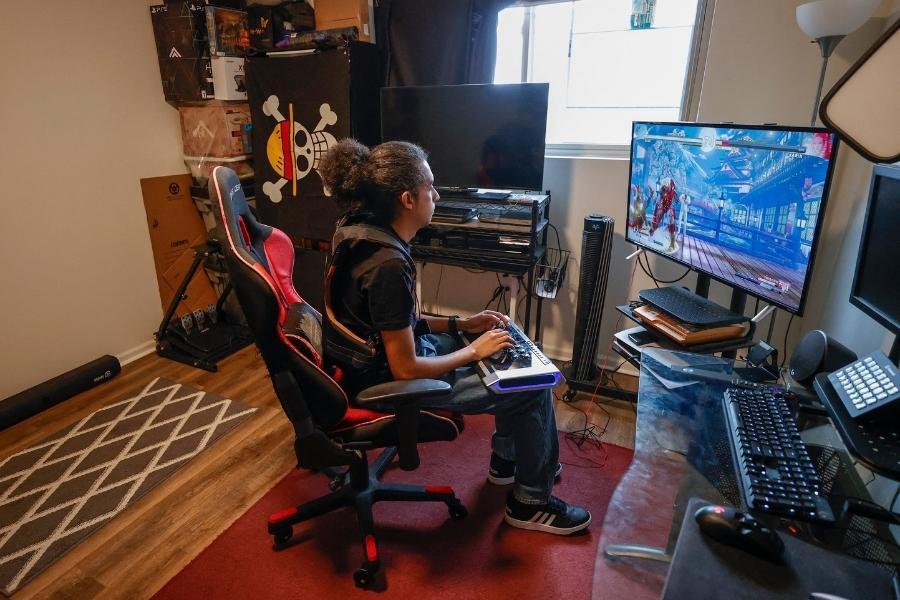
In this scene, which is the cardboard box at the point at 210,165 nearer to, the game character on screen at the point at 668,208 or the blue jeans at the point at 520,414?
the blue jeans at the point at 520,414

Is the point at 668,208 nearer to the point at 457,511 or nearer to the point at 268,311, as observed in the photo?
the point at 457,511

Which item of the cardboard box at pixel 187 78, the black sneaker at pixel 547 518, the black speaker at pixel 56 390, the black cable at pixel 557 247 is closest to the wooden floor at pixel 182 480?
the black speaker at pixel 56 390

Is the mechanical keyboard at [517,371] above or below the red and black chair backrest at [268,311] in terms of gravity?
below

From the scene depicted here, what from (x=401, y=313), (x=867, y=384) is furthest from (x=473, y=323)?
(x=867, y=384)

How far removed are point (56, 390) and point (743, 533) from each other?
9.19ft

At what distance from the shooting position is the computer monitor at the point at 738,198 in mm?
1383

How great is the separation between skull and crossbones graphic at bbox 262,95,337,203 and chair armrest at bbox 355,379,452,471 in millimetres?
1823

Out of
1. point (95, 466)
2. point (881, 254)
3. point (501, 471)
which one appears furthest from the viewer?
point (95, 466)

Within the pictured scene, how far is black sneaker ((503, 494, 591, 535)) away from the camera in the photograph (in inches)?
65.2

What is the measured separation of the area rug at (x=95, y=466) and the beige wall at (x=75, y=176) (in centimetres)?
48

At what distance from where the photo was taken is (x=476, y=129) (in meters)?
2.44

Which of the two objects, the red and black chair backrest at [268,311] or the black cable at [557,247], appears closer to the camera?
the red and black chair backrest at [268,311]

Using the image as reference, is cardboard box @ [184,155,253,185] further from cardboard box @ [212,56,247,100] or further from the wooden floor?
the wooden floor

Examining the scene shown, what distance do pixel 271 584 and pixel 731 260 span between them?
68.6 inches
